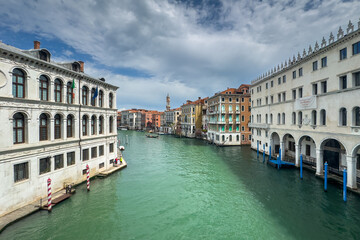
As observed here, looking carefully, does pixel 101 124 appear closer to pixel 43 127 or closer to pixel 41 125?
pixel 43 127

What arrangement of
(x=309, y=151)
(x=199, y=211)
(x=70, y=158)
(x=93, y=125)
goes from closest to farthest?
(x=199, y=211) < (x=70, y=158) < (x=93, y=125) < (x=309, y=151)

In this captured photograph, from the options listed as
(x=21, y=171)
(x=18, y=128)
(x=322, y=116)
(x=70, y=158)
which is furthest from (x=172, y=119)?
(x=21, y=171)

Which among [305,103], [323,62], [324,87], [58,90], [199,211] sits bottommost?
[199,211]

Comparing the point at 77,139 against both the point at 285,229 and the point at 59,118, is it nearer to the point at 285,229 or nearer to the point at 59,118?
the point at 59,118

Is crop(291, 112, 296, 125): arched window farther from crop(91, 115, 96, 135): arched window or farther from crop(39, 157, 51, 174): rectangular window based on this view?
crop(39, 157, 51, 174): rectangular window

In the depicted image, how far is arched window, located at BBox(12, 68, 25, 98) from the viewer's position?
11.9 metres

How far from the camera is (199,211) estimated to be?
13.5 metres

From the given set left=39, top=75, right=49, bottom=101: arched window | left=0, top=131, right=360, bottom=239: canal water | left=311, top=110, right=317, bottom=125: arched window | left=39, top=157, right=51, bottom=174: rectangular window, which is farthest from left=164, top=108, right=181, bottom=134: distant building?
left=39, top=157, right=51, bottom=174: rectangular window

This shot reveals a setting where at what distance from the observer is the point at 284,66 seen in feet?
90.5

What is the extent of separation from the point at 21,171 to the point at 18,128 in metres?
2.95

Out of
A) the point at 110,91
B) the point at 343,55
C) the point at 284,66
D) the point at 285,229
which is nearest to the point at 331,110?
the point at 343,55

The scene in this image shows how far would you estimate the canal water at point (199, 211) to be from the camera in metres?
10.8

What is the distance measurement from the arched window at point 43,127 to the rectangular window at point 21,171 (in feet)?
7.31

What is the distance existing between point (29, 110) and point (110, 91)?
9588mm
